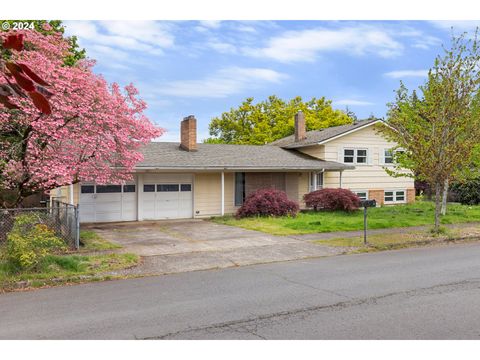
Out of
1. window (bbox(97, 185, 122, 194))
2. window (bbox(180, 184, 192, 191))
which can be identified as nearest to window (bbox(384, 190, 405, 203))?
window (bbox(180, 184, 192, 191))

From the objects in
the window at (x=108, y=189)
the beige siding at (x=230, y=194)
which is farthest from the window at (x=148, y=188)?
the beige siding at (x=230, y=194)

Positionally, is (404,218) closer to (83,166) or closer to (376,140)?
(376,140)

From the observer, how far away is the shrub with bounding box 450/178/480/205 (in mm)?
31906

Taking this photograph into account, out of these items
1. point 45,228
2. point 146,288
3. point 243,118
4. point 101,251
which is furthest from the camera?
point 243,118

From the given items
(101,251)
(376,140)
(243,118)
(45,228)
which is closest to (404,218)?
(376,140)

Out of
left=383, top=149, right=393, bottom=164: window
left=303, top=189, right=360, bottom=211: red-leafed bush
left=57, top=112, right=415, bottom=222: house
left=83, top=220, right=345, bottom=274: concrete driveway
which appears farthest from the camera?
left=383, top=149, right=393, bottom=164: window

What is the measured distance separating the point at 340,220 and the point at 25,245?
44.7 ft

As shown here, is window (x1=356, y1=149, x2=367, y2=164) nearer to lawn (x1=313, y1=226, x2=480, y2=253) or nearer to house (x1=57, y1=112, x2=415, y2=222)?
house (x1=57, y1=112, x2=415, y2=222)

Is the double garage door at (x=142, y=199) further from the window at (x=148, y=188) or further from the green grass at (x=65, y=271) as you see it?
the green grass at (x=65, y=271)

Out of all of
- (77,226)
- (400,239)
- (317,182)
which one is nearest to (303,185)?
(317,182)

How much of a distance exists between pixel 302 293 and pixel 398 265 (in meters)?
3.82

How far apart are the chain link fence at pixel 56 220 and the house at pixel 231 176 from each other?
5.32 metres

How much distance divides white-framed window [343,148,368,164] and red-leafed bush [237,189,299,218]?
7127mm

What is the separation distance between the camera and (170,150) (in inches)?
945
